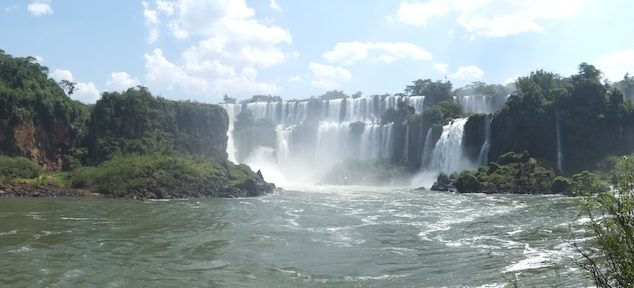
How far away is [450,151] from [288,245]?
46.3m

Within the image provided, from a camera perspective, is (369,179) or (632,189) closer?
(632,189)

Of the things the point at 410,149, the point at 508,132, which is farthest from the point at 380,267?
the point at 410,149

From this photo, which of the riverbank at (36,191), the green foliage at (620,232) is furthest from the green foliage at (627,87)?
the green foliage at (620,232)

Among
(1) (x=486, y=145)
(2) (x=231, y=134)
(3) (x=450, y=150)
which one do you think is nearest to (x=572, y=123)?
(1) (x=486, y=145)

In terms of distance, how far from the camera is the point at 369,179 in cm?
7300

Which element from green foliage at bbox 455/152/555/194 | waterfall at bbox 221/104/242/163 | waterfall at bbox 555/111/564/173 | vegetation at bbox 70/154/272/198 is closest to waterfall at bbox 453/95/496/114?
waterfall at bbox 555/111/564/173

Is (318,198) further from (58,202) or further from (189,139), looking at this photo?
(189,139)

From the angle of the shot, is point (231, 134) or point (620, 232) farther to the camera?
point (231, 134)

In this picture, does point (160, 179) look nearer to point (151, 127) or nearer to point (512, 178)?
point (151, 127)

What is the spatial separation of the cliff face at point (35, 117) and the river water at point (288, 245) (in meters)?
20.7

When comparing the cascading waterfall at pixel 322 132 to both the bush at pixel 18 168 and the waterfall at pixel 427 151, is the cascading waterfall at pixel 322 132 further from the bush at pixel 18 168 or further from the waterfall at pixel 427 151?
the bush at pixel 18 168

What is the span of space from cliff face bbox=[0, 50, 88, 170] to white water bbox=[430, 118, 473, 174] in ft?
140

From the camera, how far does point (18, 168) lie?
51.8m

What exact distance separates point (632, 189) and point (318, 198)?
140 ft
